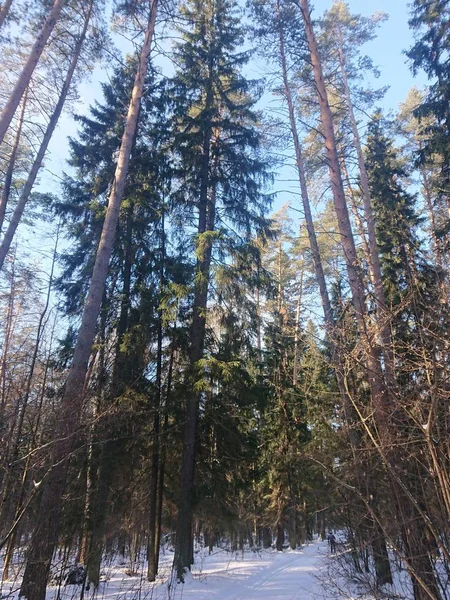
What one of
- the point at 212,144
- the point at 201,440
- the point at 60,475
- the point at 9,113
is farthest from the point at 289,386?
the point at 9,113

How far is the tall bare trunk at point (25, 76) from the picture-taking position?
925 centimetres

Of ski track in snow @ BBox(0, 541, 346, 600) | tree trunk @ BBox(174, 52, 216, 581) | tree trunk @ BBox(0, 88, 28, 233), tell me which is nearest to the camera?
ski track in snow @ BBox(0, 541, 346, 600)

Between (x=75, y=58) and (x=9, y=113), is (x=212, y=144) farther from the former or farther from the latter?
(x=9, y=113)

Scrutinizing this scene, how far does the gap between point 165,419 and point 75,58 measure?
1156cm

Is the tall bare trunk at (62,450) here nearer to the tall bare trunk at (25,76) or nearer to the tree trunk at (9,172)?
the tall bare trunk at (25,76)

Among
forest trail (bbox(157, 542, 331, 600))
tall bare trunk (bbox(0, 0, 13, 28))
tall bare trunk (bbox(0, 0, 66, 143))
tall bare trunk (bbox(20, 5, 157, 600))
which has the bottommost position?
forest trail (bbox(157, 542, 331, 600))

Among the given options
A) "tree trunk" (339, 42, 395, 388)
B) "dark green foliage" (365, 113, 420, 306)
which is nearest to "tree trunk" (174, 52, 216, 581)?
"tree trunk" (339, 42, 395, 388)

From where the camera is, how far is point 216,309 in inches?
468

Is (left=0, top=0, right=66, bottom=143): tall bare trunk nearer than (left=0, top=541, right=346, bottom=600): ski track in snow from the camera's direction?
No

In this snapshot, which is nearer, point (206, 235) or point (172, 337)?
point (206, 235)

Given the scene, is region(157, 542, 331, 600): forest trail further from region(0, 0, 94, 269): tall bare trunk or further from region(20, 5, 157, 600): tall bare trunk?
region(0, 0, 94, 269): tall bare trunk

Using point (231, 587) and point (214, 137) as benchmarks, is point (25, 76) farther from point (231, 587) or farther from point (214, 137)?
point (231, 587)

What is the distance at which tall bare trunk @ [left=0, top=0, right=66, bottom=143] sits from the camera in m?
9.25

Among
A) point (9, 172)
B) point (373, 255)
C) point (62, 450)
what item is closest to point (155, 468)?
point (62, 450)
